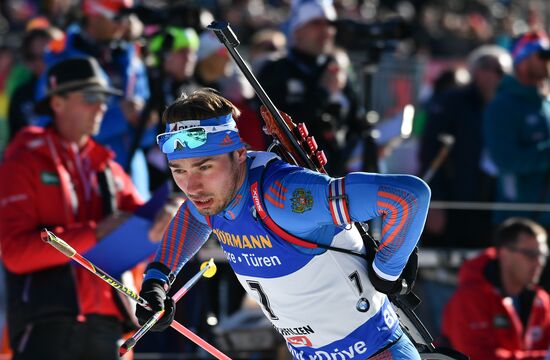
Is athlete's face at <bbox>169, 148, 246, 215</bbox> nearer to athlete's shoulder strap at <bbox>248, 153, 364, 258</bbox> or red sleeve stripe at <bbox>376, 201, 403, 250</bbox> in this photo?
athlete's shoulder strap at <bbox>248, 153, 364, 258</bbox>

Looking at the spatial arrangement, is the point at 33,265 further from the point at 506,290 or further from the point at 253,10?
the point at 253,10

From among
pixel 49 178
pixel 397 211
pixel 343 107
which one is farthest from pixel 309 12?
pixel 397 211

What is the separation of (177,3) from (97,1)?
0.56 meters

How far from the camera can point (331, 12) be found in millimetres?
6832

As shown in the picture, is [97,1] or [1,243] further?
[97,1]

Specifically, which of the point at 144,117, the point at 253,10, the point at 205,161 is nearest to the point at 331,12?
the point at 144,117

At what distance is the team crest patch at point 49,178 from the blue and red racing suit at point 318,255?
120 cm

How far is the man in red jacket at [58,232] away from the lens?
4.89 m

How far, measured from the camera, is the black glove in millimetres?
3568

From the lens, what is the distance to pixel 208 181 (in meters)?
3.64

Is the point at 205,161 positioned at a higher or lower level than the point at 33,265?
higher

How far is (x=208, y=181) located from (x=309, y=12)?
10.7 feet

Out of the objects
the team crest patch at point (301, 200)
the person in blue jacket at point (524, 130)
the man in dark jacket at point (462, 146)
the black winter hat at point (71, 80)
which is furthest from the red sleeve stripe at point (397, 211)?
the man in dark jacket at point (462, 146)

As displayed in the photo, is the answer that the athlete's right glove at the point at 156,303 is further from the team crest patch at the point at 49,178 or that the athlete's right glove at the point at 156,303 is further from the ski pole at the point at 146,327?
the team crest patch at the point at 49,178
